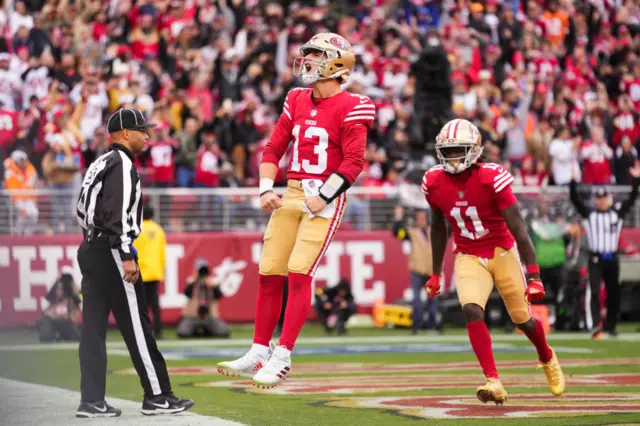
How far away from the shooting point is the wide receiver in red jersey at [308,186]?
8430 millimetres

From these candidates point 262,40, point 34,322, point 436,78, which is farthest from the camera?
point 262,40

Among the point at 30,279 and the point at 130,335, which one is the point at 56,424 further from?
the point at 30,279

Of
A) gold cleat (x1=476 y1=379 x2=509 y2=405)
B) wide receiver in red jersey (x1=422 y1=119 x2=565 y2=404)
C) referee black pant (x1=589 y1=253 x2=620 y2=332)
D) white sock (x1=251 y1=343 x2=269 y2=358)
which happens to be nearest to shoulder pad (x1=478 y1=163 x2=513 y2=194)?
wide receiver in red jersey (x1=422 y1=119 x2=565 y2=404)

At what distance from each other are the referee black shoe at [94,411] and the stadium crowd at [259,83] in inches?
371

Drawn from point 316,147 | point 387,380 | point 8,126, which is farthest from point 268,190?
point 8,126

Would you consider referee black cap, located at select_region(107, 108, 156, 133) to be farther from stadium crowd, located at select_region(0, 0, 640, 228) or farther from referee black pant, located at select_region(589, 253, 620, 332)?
referee black pant, located at select_region(589, 253, 620, 332)

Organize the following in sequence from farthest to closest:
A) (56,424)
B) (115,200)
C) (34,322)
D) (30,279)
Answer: (30,279) < (34,322) < (115,200) < (56,424)

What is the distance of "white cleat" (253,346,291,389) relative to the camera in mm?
8156

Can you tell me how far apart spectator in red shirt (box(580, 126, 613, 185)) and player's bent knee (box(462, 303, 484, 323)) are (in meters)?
12.9

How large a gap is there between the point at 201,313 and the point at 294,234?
373 inches

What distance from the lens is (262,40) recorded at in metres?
22.5

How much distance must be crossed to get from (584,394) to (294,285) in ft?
9.28

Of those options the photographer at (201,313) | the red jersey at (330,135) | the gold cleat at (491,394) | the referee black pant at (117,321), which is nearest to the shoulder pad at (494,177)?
the red jersey at (330,135)

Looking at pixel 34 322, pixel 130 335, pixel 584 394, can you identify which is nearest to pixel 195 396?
pixel 130 335
